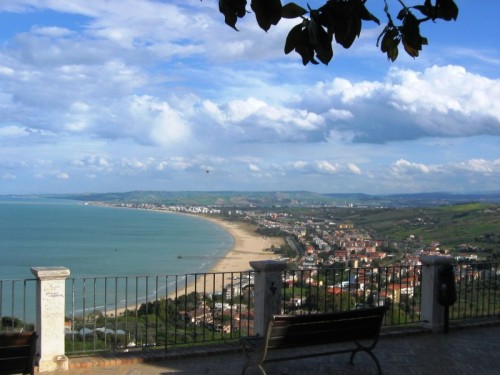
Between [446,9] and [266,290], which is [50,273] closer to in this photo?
[266,290]

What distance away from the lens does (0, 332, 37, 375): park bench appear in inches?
229

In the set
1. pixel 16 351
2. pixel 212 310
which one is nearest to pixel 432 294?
pixel 212 310

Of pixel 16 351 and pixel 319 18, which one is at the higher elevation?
pixel 319 18

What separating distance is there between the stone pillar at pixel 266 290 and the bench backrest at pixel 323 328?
4.94ft

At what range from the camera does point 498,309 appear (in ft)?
37.1

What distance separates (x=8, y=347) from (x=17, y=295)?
2038 centimetres

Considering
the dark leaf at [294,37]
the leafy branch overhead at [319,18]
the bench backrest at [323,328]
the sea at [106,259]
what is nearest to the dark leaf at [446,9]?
the leafy branch overhead at [319,18]

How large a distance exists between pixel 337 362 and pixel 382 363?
0.57 meters

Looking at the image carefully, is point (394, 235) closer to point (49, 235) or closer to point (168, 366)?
point (168, 366)

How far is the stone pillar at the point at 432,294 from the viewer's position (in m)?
9.41

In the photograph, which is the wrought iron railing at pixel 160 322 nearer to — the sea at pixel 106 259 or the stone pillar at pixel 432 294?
the stone pillar at pixel 432 294

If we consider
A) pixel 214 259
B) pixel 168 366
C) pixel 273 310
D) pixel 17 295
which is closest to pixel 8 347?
pixel 168 366

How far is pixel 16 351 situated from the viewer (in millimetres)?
5895

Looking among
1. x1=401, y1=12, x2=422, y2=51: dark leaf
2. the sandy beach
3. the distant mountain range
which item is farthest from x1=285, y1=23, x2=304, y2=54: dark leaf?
the distant mountain range
